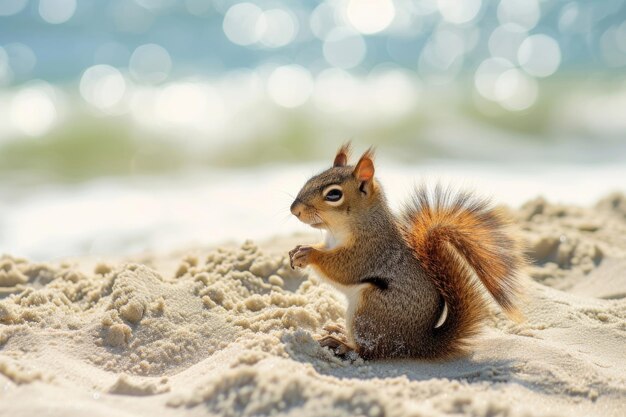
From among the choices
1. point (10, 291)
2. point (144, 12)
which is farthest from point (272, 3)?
point (10, 291)

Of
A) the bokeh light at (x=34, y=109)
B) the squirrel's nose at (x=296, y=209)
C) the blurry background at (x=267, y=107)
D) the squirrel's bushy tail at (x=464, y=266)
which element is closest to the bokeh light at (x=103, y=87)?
the blurry background at (x=267, y=107)

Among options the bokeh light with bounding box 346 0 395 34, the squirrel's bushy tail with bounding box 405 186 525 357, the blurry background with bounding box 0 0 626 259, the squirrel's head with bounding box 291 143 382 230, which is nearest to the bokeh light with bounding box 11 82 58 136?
the blurry background with bounding box 0 0 626 259

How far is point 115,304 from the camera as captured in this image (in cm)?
265

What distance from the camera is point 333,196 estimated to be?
2.48 metres

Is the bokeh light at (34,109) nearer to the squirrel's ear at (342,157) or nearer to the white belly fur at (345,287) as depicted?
the squirrel's ear at (342,157)

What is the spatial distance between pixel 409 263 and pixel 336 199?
29cm

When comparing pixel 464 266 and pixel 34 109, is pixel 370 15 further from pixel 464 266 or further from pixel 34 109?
pixel 464 266

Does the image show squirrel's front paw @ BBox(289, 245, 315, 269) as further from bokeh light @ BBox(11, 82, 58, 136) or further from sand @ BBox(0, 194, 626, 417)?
bokeh light @ BBox(11, 82, 58, 136)

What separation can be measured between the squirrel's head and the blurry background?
70.2 inches

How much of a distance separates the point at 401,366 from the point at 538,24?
10468mm

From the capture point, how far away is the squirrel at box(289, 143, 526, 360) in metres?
2.38

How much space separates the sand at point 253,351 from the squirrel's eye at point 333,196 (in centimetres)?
41

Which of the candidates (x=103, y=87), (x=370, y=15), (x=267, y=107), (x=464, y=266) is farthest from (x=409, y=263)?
(x=370, y=15)

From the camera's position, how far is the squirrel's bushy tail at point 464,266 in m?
2.41
